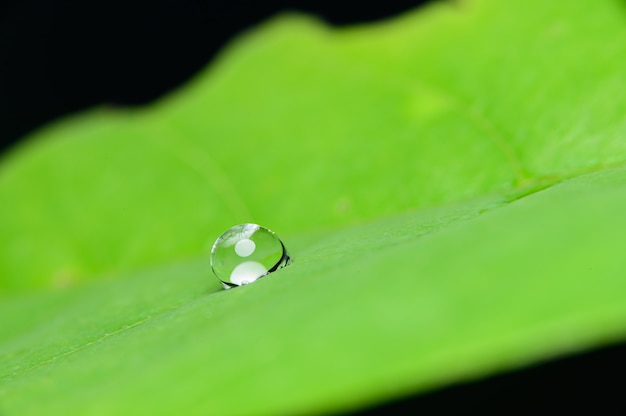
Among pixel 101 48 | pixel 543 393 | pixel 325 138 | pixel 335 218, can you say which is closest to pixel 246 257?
pixel 335 218

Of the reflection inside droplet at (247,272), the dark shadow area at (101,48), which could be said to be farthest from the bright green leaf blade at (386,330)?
the dark shadow area at (101,48)

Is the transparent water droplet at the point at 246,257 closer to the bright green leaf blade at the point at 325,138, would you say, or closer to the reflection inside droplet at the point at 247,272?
the reflection inside droplet at the point at 247,272

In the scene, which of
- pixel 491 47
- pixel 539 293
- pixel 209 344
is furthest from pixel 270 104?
pixel 539 293

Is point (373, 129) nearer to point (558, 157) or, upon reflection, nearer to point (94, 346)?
point (558, 157)

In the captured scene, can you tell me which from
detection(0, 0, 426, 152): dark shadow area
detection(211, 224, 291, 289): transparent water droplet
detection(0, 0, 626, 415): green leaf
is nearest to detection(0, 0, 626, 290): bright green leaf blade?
detection(0, 0, 626, 415): green leaf

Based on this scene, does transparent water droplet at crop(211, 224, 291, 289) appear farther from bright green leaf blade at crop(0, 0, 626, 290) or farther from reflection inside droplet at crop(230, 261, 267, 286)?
bright green leaf blade at crop(0, 0, 626, 290)

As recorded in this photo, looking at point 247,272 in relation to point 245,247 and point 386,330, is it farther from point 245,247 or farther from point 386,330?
point 386,330
